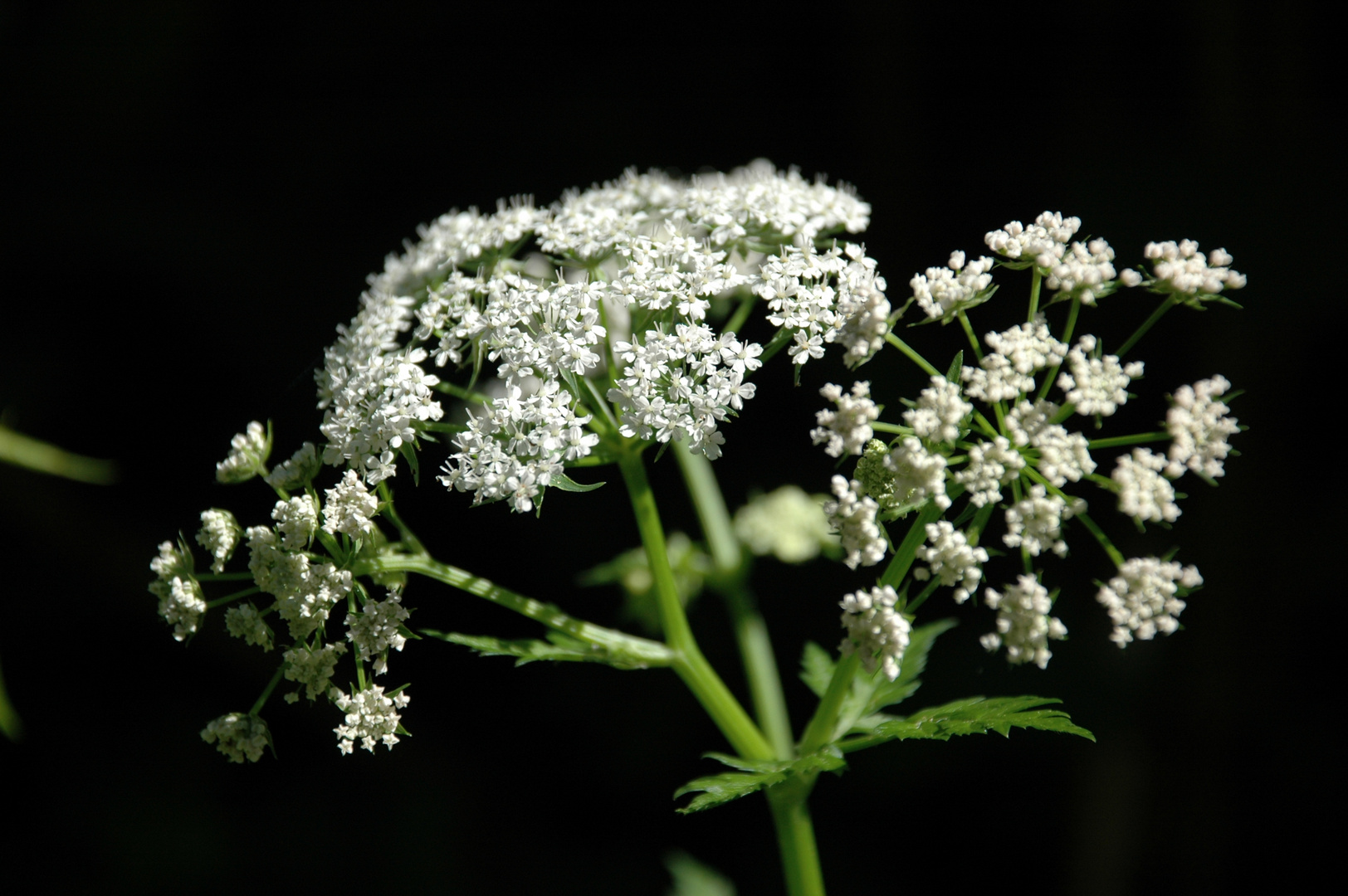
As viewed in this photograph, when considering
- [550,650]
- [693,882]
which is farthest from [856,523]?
[693,882]

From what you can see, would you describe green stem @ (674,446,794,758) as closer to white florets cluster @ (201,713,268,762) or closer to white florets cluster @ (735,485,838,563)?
white florets cluster @ (735,485,838,563)

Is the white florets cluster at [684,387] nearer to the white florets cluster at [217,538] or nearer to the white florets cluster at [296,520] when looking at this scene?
the white florets cluster at [296,520]

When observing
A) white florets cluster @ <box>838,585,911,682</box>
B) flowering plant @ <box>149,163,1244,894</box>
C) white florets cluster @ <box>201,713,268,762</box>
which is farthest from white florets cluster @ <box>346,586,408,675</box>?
white florets cluster @ <box>838,585,911,682</box>

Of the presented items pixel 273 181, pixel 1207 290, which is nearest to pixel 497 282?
pixel 1207 290

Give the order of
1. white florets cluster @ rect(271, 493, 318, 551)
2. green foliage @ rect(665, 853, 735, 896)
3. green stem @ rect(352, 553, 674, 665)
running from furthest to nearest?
green foliage @ rect(665, 853, 735, 896) → green stem @ rect(352, 553, 674, 665) → white florets cluster @ rect(271, 493, 318, 551)

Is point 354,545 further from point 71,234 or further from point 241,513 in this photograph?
point 71,234

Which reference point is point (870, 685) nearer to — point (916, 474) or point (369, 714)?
point (916, 474)
